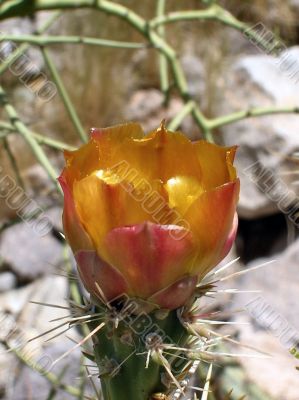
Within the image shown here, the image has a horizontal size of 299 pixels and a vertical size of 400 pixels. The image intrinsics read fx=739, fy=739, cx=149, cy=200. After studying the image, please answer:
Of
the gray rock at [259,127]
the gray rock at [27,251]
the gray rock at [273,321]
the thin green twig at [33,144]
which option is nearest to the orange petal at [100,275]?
the thin green twig at [33,144]

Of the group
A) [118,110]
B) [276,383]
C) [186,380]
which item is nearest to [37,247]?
[118,110]

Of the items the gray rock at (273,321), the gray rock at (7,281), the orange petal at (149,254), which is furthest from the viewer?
the gray rock at (7,281)

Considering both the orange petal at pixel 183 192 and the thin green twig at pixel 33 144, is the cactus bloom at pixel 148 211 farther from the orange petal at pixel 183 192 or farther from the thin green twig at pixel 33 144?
the thin green twig at pixel 33 144

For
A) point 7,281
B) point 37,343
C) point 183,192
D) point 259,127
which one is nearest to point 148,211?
point 183,192

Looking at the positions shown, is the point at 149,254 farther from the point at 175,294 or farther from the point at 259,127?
the point at 259,127

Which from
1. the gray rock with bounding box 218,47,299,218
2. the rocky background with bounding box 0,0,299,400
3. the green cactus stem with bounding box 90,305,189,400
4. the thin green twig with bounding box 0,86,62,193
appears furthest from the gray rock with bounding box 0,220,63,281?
the green cactus stem with bounding box 90,305,189,400

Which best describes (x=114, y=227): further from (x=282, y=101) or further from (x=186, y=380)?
(x=282, y=101)
